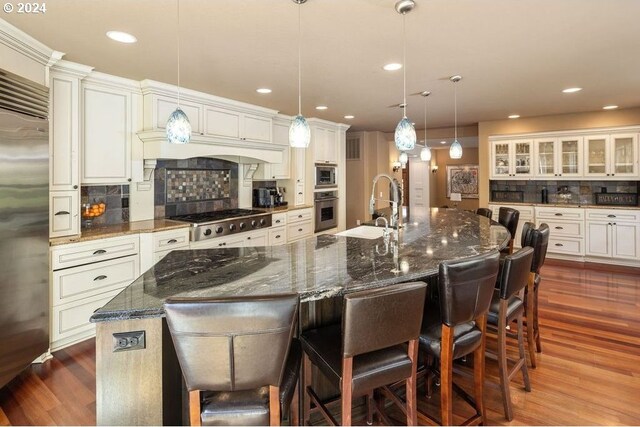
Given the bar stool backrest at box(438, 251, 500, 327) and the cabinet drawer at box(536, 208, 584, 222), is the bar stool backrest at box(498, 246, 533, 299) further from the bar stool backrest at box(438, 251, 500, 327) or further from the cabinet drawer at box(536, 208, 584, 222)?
the cabinet drawer at box(536, 208, 584, 222)

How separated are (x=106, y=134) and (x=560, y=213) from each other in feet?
21.2

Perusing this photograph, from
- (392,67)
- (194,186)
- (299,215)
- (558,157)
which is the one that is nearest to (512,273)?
(392,67)

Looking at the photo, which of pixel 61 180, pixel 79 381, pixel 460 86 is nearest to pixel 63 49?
pixel 61 180

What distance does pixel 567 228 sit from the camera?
5.80 meters

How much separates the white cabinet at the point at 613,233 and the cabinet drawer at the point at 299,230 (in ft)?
14.4

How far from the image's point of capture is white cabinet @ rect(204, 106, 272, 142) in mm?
4328

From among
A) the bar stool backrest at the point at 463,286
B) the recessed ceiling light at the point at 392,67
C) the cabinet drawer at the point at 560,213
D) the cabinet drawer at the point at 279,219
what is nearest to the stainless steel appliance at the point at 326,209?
the cabinet drawer at the point at 279,219

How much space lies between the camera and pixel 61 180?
302cm

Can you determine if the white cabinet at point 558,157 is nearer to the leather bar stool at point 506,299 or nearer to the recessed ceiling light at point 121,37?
the leather bar stool at point 506,299

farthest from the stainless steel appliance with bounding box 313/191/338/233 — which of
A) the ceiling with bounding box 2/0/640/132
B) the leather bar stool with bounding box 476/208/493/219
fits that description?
the leather bar stool with bounding box 476/208/493/219

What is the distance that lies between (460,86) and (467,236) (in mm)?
2019

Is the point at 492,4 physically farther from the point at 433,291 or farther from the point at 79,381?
the point at 79,381

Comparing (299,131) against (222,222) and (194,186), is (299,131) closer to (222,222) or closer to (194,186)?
(222,222)

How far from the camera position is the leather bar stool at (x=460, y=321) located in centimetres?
165
